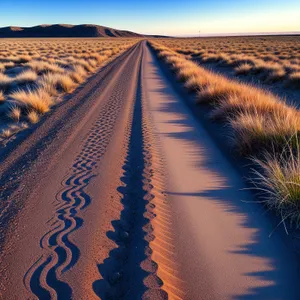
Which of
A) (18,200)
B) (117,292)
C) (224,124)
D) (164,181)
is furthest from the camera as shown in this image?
(224,124)

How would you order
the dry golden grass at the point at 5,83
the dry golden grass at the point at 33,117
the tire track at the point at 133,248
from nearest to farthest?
the tire track at the point at 133,248 → the dry golden grass at the point at 33,117 → the dry golden grass at the point at 5,83

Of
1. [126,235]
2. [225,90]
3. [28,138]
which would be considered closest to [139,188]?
[126,235]

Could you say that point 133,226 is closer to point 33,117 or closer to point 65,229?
point 65,229

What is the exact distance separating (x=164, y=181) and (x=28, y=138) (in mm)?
4226

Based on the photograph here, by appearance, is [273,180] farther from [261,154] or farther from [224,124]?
[224,124]

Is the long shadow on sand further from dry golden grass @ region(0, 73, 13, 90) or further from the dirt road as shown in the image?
dry golden grass @ region(0, 73, 13, 90)

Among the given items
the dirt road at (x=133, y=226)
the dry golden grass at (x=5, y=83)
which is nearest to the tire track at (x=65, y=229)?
the dirt road at (x=133, y=226)

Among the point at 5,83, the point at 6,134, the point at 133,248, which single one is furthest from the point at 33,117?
the point at 133,248

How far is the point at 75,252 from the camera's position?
317cm

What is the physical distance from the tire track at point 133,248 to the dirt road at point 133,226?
0.04 feet

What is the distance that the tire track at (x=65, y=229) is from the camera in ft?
8.95

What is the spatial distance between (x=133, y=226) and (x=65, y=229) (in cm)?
90

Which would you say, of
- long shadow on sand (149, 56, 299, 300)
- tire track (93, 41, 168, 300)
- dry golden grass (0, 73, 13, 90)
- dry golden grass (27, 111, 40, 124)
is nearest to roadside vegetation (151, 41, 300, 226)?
long shadow on sand (149, 56, 299, 300)

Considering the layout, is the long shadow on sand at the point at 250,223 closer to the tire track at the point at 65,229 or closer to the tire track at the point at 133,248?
the tire track at the point at 133,248
